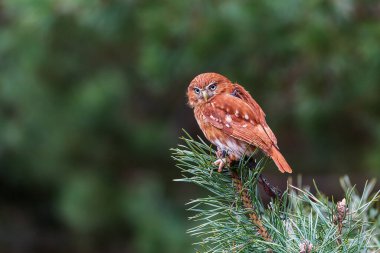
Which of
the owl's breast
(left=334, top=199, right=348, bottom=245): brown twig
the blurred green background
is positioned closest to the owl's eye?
the owl's breast

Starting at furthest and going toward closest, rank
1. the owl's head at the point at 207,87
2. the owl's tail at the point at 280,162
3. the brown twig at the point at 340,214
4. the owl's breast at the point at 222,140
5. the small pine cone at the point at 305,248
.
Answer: the owl's head at the point at 207,87 < the owl's breast at the point at 222,140 < the owl's tail at the point at 280,162 < the brown twig at the point at 340,214 < the small pine cone at the point at 305,248

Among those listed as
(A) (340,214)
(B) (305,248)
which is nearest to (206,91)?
(A) (340,214)

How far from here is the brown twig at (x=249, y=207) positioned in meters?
1.61

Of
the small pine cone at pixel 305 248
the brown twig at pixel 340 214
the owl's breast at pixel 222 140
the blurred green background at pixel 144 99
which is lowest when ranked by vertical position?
the small pine cone at pixel 305 248

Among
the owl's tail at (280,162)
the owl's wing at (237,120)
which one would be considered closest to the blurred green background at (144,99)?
the owl's wing at (237,120)

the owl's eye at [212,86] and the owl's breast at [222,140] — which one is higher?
the owl's eye at [212,86]

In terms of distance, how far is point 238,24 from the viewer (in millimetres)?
4211

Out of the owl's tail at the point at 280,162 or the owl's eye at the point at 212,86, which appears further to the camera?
the owl's eye at the point at 212,86

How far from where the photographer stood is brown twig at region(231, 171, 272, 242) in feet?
5.28

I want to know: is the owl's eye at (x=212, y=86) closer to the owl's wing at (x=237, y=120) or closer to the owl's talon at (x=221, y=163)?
the owl's wing at (x=237, y=120)

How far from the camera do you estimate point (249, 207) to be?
1644 millimetres

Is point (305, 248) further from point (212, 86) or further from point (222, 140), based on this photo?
point (212, 86)

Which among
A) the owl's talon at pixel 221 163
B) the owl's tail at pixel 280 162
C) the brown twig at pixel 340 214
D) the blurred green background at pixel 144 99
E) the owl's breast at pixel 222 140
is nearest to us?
the brown twig at pixel 340 214

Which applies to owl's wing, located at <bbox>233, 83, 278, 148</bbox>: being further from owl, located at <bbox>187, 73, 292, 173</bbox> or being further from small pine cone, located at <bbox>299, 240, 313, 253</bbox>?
small pine cone, located at <bbox>299, 240, 313, 253</bbox>
